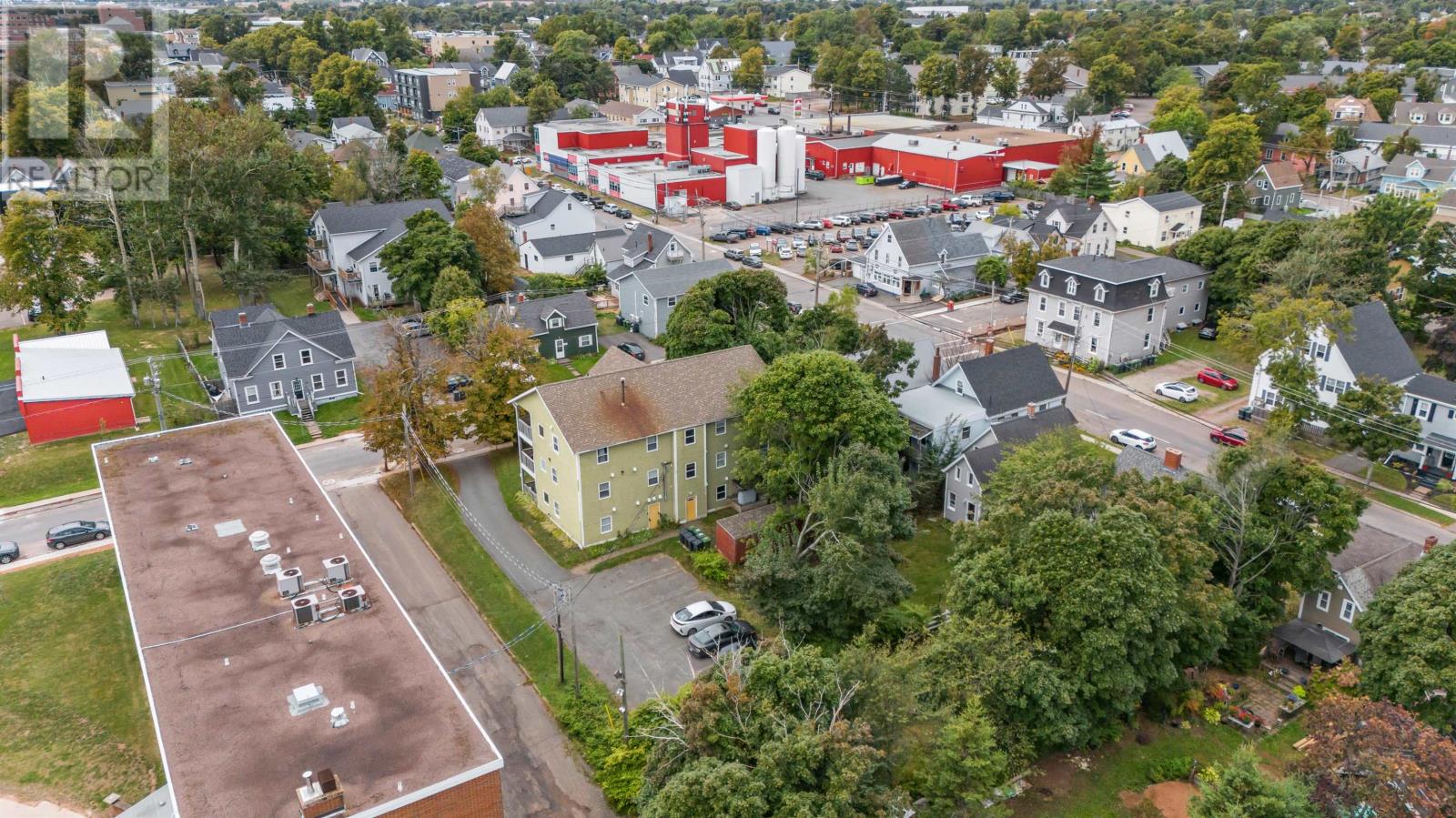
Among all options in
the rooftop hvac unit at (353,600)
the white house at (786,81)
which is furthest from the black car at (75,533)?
the white house at (786,81)

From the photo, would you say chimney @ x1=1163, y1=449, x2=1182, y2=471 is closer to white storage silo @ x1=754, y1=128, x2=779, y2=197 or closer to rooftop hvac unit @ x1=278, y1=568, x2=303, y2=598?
rooftop hvac unit @ x1=278, y1=568, x2=303, y2=598

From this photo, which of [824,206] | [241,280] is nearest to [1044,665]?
[241,280]

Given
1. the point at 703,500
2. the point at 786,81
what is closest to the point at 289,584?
the point at 703,500

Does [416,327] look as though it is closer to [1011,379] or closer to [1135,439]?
[1011,379]

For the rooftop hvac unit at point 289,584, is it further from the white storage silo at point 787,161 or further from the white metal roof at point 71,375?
the white storage silo at point 787,161

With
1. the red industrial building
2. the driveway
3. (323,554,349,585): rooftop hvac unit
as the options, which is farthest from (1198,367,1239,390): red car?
the red industrial building

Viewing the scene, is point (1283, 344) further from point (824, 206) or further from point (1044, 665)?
point (824, 206)
